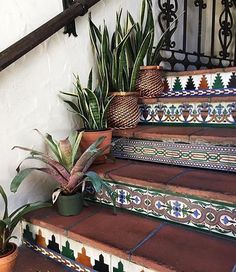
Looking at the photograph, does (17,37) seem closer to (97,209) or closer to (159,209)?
(97,209)

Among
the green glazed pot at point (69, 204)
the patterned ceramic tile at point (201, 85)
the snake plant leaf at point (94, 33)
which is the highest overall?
the snake plant leaf at point (94, 33)

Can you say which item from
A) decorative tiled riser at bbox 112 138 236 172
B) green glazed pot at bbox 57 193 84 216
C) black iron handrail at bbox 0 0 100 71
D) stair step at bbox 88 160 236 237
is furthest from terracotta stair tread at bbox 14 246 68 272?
black iron handrail at bbox 0 0 100 71

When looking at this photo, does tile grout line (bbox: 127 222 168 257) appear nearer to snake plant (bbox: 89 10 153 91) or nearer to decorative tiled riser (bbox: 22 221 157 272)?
decorative tiled riser (bbox: 22 221 157 272)

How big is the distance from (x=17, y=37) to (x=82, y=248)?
0.92 metres

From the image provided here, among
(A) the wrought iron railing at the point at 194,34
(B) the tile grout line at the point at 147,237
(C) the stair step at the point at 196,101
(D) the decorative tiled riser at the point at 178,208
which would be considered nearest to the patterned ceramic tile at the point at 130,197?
(D) the decorative tiled riser at the point at 178,208

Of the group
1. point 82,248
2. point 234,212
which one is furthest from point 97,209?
point 234,212

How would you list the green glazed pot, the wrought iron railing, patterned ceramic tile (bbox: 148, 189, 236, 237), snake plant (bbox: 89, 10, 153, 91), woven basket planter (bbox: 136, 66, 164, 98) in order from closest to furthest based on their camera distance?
patterned ceramic tile (bbox: 148, 189, 236, 237) → the green glazed pot → snake plant (bbox: 89, 10, 153, 91) → woven basket planter (bbox: 136, 66, 164, 98) → the wrought iron railing

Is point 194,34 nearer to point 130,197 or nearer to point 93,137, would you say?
point 93,137

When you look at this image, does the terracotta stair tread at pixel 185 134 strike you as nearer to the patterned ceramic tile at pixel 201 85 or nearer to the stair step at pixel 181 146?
the stair step at pixel 181 146

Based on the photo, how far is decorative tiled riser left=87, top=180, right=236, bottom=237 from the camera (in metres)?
0.93

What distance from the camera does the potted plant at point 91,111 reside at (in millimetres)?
1356

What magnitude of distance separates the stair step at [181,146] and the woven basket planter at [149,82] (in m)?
0.29

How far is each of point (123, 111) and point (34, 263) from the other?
0.88 meters

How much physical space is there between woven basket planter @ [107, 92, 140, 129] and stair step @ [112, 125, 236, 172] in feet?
0.18
